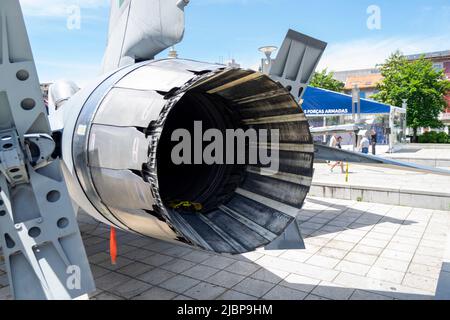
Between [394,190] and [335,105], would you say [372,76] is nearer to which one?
[335,105]

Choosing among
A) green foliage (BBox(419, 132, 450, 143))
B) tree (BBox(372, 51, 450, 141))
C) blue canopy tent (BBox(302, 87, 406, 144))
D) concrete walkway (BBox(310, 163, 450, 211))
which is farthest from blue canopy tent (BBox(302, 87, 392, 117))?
tree (BBox(372, 51, 450, 141))

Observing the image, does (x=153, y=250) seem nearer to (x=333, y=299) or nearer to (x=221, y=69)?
(x=333, y=299)

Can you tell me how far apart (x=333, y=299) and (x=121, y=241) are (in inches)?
218

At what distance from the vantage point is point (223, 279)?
648cm

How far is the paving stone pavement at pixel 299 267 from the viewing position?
5934mm

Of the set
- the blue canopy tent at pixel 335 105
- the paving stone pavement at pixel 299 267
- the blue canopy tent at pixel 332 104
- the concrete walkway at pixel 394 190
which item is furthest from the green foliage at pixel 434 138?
the paving stone pavement at pixel 299 267

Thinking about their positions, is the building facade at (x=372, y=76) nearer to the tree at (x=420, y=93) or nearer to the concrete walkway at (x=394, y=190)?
the tree at (x=420, y=93)

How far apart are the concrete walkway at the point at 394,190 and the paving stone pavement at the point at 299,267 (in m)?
1.49

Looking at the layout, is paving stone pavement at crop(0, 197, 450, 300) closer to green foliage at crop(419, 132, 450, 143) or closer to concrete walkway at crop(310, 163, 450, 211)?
concrete walkway at crop(310, 163, 450, 211)

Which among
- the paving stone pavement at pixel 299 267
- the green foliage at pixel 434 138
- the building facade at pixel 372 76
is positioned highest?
the building facade at pixel 372 76

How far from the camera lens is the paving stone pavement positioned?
5.93m

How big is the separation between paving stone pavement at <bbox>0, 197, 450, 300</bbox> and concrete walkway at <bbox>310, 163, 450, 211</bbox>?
4.88 feet

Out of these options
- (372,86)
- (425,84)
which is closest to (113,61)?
(425,84)

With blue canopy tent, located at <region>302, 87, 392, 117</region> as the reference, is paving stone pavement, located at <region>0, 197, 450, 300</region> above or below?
below
